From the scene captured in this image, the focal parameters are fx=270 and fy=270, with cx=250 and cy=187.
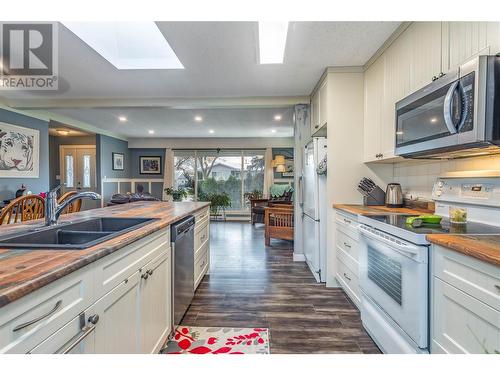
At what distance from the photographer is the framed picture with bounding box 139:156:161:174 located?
8555 mm

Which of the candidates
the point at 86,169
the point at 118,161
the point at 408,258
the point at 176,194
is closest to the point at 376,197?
the point at 408,258

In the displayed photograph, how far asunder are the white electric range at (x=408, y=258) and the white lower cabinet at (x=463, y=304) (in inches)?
2.6

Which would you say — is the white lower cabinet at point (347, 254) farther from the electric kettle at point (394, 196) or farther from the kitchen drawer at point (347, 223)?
the electric kettle at point (394, 196)

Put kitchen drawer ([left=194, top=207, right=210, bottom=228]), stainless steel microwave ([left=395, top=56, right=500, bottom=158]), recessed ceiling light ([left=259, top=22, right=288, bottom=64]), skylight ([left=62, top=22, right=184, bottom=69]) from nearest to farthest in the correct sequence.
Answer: stainless steel microwave ([left=395, top=56, right=500, bottom=158]) → recessed ceiling light ([left=259, top=22, right=288, bottom=64]) → skylight ([left=62, top=22, right=184, bottom=69]) → kitchen drawer ([left=194, top=207, right=210, bottom=228])

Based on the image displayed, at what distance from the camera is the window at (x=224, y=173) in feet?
28.0

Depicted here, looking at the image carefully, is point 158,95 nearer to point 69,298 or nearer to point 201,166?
point 69,298

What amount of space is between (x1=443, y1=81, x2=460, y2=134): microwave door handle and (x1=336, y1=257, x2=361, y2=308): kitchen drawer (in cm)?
145

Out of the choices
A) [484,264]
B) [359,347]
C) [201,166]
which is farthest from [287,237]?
[201,166]

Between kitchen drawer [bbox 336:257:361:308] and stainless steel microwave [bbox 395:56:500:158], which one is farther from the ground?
stainless steel microwave [bbox 395:56:500:158]

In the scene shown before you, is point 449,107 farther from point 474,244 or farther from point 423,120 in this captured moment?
point 474,244

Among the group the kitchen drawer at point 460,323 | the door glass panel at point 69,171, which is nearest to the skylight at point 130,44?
the kitchen drawer at point 460,323

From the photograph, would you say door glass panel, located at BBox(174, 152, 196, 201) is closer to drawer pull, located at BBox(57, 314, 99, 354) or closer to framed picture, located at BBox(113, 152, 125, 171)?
framed picture, located at BBox(113, 152, 125, 171)

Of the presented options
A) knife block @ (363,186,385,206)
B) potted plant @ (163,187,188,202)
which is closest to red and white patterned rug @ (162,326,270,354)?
knife block @ (363,186,385,206)

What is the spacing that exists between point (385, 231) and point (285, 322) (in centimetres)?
110
